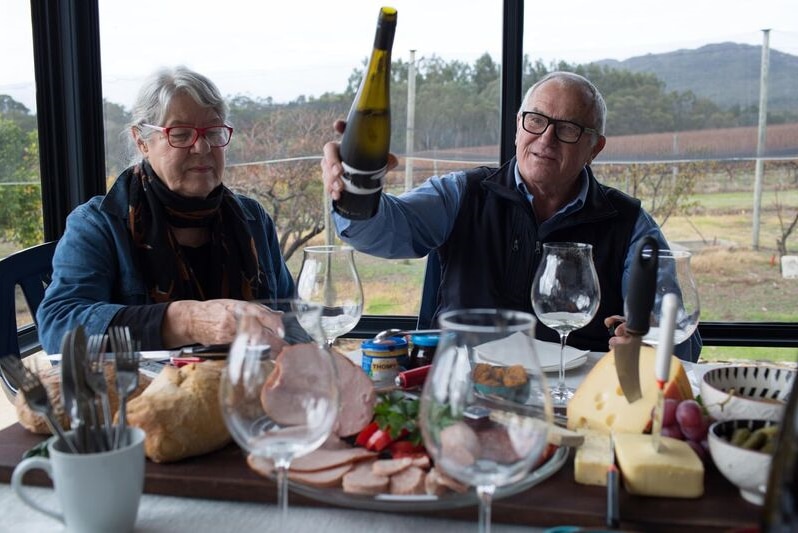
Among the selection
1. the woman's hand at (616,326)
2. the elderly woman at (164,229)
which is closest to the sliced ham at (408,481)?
the woman's hand at (616,326)

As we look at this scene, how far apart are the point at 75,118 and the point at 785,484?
2.94 m

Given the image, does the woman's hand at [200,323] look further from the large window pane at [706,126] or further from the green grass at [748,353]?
the green grass at [748,353]

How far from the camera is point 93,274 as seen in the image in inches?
69.6

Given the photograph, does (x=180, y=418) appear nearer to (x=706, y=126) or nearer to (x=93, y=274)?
(x=93, y=274)

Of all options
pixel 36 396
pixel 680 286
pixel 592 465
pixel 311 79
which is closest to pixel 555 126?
pixel 680 286

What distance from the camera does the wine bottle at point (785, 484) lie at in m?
0.55

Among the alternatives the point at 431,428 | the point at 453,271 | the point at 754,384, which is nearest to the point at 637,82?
the point at 453,271

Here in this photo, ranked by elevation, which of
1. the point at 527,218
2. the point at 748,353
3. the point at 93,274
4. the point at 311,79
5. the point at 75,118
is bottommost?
the point at 748,353

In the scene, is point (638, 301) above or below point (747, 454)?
above

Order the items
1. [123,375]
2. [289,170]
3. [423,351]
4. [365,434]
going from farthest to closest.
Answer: [289,170]
[423,351]
[365,434]
[123,375]

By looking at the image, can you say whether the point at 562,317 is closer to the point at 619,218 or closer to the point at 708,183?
the point at 619,218

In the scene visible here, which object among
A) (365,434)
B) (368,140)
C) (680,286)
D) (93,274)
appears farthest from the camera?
(93,274)

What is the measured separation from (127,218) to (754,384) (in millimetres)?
1519

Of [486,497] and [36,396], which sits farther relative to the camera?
[36,396]
